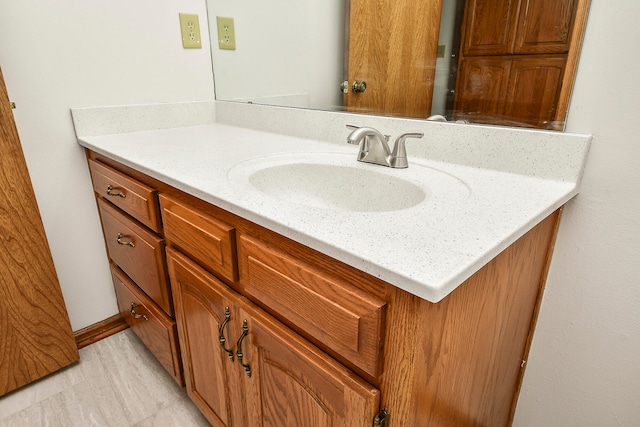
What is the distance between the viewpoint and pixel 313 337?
612 mm

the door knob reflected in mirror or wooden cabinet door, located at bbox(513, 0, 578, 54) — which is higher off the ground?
wooden cabinet door, located at bbox(513, 0, 578, 54)

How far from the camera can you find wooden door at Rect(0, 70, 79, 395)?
1078mm

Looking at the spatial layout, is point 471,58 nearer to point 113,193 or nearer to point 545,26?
point 545,26

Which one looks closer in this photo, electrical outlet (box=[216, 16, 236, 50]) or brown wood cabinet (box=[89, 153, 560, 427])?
brown wood cabinet (box=[89, 153, 560, 427])

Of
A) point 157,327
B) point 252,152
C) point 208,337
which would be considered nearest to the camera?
point 208,337

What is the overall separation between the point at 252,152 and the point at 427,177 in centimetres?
48

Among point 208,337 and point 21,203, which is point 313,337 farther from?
point 21,203

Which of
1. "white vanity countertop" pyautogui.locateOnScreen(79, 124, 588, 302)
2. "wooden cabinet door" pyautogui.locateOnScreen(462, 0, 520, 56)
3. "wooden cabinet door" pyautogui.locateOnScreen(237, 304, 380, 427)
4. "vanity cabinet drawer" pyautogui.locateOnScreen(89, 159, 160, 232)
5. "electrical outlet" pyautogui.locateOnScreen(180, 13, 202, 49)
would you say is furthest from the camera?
"electrical outlet" pyautogui.locateOnScreen(180, 13, 202, 49)

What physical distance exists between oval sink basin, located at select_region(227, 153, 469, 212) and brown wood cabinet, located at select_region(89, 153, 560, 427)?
17 cm

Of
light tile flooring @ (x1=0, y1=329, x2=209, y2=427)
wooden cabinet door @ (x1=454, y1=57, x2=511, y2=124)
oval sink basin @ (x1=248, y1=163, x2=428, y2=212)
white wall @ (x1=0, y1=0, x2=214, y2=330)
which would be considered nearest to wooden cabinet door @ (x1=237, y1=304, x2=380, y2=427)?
oval sink basin @ (x1=248, y1=163, x2=428, y2=212)

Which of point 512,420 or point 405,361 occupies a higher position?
point 405,361

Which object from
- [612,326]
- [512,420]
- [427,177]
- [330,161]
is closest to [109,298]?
[330,161]

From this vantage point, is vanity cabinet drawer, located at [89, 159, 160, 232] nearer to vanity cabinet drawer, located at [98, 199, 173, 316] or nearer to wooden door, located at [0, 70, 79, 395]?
vanity cabinet drawer, located at [98, 199, 173, 316]

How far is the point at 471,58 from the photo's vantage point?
86 cm
